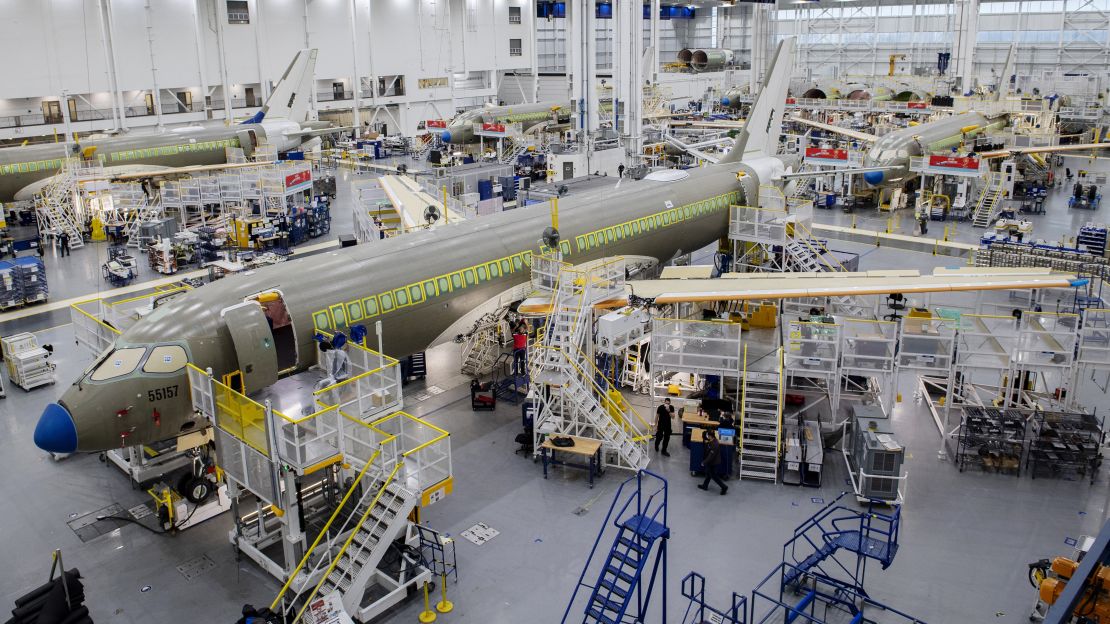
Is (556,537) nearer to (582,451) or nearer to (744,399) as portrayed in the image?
(582,451)

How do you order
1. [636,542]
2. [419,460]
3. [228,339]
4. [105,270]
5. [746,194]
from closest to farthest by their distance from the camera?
[636,542], [419,460], [228,339], [746,194], [105,270]

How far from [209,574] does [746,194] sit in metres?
25.3

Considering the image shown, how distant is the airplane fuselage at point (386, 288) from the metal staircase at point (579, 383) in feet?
9.40

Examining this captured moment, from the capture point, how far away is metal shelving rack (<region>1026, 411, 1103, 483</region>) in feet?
66.7

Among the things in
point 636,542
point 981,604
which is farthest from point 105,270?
point 981,604

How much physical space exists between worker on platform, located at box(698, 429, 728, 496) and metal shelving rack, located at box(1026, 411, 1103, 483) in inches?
305

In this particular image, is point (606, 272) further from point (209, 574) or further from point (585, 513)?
point (209, 574)

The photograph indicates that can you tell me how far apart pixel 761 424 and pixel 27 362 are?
2202 cm

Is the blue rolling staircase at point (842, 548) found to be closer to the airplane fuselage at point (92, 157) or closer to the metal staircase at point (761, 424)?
the metal staircase at point (761, 424)

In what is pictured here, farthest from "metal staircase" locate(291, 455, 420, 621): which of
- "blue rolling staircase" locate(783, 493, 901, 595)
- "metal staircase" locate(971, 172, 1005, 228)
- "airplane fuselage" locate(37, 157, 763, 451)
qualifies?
"metal staircase" locate(971, 172, 1005, 228)

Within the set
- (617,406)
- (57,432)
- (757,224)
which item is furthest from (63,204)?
(617,406)

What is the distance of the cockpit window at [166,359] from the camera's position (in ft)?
56.4

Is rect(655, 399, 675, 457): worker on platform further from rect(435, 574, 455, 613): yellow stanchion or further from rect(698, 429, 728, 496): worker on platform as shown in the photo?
rect(435, 574, 455, 613): yellow stanchion

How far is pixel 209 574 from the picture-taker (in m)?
17.2
